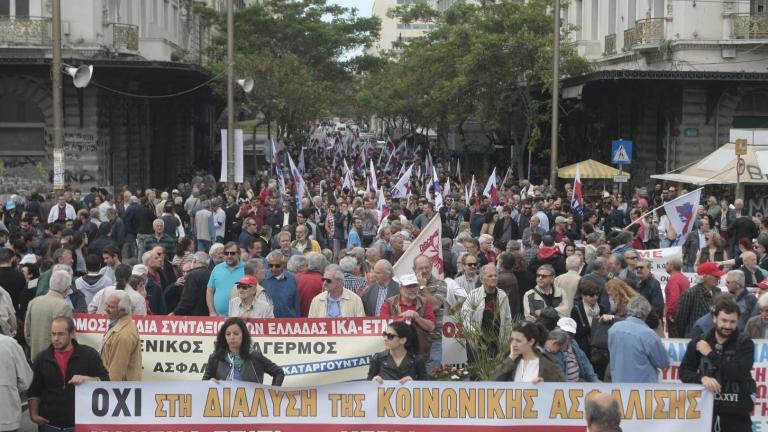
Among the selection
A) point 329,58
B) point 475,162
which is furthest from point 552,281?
point 329,58

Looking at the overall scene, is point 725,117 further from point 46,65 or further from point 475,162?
point 475,162

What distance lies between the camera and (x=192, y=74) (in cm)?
3619

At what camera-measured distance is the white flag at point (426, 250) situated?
12242 millimetres

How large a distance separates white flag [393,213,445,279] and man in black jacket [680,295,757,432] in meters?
4.36

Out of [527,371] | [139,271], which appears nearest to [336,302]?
[139,271]

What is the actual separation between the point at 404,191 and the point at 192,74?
35.9 feet

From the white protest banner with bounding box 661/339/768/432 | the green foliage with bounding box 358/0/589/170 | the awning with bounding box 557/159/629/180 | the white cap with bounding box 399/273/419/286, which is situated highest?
the green foliage with bounding box 358/0/589/170

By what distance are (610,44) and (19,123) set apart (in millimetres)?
18765

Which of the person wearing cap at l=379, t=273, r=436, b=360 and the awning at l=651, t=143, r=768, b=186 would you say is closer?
the person wearing cap at l=379, t=273, r=436, b=360

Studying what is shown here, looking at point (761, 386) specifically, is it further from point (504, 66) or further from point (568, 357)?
point (504, 66)

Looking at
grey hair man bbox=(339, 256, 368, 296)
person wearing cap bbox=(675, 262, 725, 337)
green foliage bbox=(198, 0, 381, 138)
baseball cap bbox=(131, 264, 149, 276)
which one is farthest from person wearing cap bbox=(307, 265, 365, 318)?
green foliage bbox=(198, 0, 381, 138)

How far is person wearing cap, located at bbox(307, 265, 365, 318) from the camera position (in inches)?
415

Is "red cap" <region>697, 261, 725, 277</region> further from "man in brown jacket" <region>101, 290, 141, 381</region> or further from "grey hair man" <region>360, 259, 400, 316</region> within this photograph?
"man in brown jacket" <region>101, 290, 141, 381</region>

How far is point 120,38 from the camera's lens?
34625 mm
